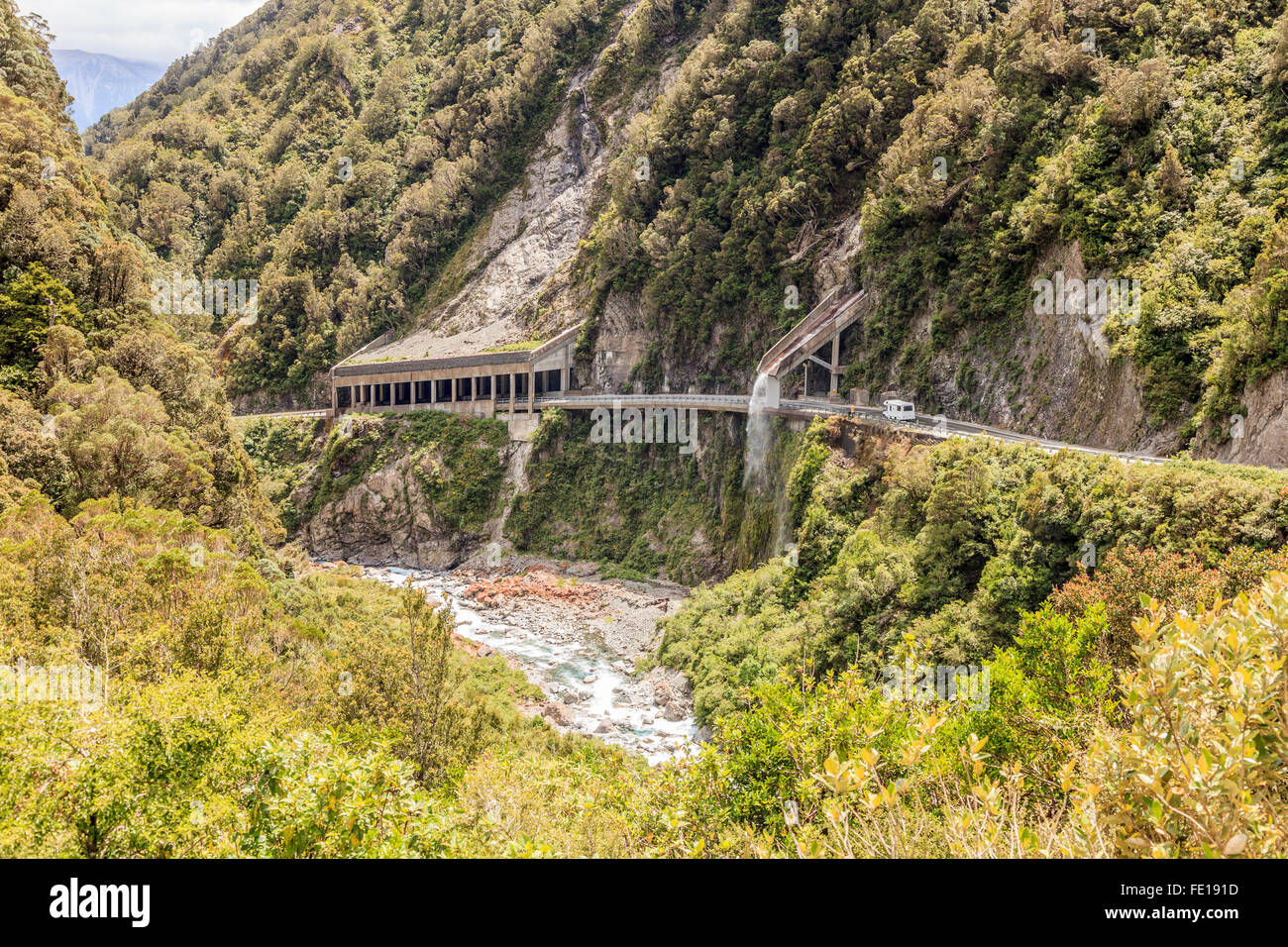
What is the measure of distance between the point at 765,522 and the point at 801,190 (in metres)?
21.6

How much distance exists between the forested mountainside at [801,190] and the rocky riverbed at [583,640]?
16802 mm

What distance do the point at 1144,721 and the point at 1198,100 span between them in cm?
3470

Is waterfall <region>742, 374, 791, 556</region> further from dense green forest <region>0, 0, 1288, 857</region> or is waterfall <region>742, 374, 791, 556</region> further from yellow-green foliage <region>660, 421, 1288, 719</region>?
yellow-green foliage <region>660, 421, 1288, 719</region>

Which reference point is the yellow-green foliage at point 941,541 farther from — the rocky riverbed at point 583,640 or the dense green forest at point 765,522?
the rocky riverbed at point 583,640

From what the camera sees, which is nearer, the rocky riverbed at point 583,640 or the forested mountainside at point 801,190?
the forested mountainside at point 801,190

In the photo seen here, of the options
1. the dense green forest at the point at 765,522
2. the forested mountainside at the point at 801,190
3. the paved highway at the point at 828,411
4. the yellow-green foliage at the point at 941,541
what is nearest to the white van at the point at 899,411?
the paved highway at the point at 828,411

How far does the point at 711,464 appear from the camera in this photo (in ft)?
174

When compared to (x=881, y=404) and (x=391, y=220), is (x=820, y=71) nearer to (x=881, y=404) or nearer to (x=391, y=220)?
(x=881, y=404)

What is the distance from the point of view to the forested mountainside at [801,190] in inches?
1167

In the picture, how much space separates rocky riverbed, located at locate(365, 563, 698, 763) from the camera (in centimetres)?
3475

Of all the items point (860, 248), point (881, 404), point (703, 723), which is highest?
point (860, 248)

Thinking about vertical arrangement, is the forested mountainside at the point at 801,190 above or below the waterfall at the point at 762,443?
above

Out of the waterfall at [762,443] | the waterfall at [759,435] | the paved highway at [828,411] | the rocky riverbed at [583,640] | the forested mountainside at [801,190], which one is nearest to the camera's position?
the forested mountainside at [801,190]
